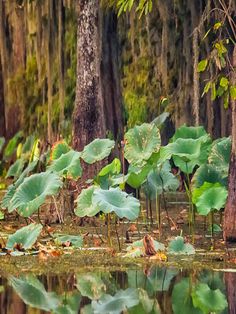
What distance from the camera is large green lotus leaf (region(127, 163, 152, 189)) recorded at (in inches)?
569

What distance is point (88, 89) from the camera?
16.6 meters

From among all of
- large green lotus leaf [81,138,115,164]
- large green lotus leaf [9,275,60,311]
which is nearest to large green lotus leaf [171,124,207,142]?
large green lotus leaf [81,138,115,164]

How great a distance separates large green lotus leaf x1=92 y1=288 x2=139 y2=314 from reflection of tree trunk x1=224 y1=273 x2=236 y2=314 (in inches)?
26.5

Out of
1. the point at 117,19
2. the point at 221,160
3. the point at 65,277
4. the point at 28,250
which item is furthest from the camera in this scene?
the point at 117,19

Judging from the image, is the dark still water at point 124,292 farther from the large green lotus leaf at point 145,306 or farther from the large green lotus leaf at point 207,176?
the large green lotus leaf at point 207,176

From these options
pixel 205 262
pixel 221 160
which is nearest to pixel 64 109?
pixel 221 160

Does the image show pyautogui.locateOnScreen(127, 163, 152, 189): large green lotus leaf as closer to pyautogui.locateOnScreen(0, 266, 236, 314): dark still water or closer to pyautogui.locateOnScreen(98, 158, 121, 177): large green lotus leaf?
pyautogui.locateOnScreen(98, 158, 121, 177): large green lotus leaf

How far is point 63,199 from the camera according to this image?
1606 centimetres

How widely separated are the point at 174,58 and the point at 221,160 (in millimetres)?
5656

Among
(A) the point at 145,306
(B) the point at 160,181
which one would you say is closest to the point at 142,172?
(B) the point at 160,181

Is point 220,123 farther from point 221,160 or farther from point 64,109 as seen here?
point 221,160

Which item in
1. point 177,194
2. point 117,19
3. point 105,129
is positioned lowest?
point 177,194

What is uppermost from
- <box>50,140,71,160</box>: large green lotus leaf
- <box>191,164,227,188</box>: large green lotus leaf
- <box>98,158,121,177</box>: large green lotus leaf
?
<box>50,140,71,160</box>: large green lotus leaf

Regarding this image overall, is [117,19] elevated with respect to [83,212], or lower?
elevated
